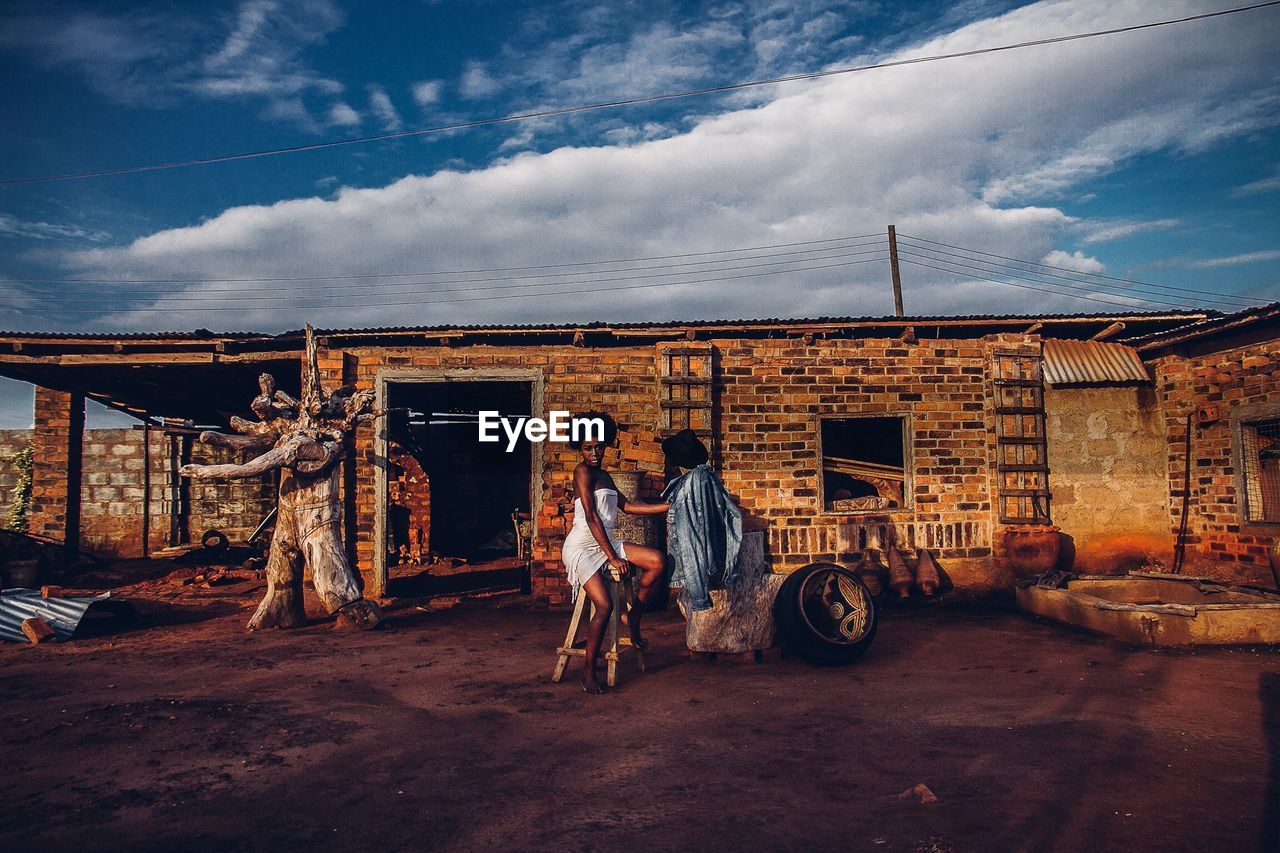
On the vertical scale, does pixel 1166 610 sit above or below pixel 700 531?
below

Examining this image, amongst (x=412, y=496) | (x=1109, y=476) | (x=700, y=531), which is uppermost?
(x=1109, y=476)

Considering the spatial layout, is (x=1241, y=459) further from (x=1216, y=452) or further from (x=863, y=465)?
(x=863, y=465)

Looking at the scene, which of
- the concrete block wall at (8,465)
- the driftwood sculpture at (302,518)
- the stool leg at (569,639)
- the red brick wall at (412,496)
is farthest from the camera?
the red brick wall at (412,496)

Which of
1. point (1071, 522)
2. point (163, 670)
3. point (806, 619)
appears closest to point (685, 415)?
point (806, 619)

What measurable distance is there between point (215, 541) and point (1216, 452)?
16.4m

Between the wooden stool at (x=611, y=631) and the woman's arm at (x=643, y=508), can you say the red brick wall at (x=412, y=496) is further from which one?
the woman's arm at (x=643, y=508)

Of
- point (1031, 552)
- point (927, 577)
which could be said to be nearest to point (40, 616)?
point (927, 577)

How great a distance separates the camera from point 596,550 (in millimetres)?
5254

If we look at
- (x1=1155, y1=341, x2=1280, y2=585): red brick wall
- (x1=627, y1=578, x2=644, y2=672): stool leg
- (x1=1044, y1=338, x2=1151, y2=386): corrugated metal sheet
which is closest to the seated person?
(x1=627, y1=578, x2=644, y2=672): stool leg

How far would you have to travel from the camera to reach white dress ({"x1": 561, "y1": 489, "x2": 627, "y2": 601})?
5.20m

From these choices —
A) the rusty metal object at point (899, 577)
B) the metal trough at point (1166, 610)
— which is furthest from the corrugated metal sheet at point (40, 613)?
the metal trough at point (1166, 610)

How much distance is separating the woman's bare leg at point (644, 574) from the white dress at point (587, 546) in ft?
0.32

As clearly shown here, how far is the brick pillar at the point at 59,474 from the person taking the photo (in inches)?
449

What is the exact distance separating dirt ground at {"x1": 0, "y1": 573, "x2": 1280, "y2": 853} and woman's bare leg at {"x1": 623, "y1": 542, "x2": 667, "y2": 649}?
1.37ft
